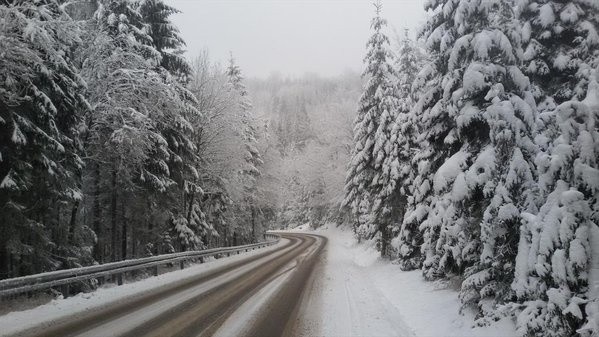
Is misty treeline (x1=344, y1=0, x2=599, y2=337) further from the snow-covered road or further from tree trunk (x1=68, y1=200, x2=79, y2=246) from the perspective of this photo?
tree trunk (x1=68, y1=200, x2=79, y2=246)

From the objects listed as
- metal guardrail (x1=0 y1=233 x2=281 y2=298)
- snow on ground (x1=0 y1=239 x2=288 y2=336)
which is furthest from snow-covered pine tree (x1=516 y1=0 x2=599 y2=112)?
metal guardrail (x1=0 y1=233 x2=281 y2=298)

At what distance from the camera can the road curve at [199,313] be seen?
8.26 metres

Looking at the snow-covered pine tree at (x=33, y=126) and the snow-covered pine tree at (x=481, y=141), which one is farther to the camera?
the snow-covered pine tree at (x=33, y=126)

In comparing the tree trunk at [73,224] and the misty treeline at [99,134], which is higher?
the misty treeline at [99,134]

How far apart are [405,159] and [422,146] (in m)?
6.45

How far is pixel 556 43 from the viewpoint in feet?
29.3

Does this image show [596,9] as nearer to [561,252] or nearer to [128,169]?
[561,252]

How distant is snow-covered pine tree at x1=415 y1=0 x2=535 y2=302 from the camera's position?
7.42m

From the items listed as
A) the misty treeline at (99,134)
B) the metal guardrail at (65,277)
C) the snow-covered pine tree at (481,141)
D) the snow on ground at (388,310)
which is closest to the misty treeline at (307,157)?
the misty treeline at (99,134)

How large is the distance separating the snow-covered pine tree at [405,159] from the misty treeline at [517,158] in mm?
3102

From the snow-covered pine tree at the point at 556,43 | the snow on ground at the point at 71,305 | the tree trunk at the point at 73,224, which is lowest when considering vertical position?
the snow on ground at the point at 71,305

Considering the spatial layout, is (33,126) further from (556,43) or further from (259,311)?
(556,43)

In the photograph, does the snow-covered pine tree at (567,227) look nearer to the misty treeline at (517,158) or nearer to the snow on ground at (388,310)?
the misty treeline at (517,158)

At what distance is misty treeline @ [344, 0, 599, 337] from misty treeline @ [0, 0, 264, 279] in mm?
9948
